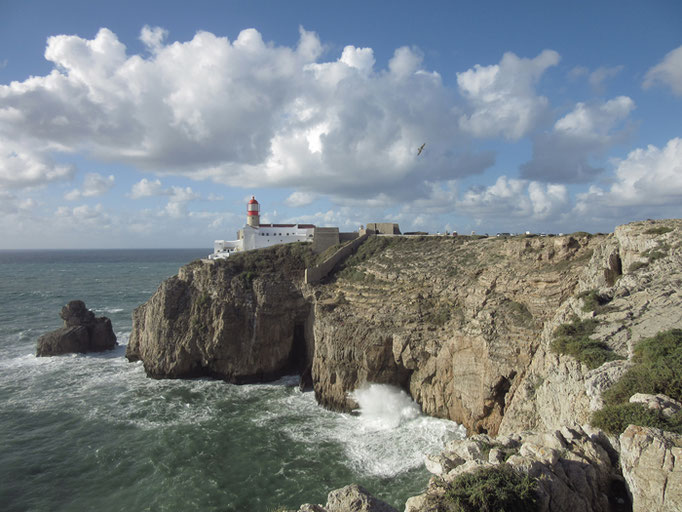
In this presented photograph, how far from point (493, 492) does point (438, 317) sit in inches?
757

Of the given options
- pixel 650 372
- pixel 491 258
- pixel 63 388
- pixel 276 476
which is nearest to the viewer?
pixel 650 372

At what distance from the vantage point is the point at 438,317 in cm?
2752

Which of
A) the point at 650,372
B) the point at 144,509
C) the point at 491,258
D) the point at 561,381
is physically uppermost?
the point at 491,258

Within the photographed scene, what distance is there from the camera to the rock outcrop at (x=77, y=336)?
40375mm

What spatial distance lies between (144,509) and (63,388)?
64.2 ft

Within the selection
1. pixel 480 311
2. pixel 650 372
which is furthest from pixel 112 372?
pixel 650 372

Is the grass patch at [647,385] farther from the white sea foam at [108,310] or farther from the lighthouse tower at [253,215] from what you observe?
the white sea foam at [108,310]

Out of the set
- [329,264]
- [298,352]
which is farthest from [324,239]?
[298,352]

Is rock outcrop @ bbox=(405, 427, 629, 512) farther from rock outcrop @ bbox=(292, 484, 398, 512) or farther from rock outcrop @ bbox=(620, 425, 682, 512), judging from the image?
rock outcrop @ bbox=(292, 484, 398, 512)

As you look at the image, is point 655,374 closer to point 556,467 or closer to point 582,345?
point 582,345

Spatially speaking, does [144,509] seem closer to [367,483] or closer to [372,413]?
[367,483]

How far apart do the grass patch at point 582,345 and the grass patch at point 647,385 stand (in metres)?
1.20

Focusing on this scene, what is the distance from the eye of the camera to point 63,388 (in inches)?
1281

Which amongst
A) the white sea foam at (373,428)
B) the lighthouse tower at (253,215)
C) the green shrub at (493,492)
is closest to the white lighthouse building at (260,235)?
the lighthouse tower at (253,215)
